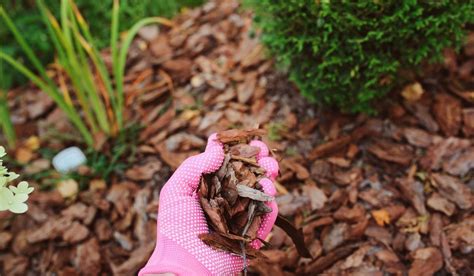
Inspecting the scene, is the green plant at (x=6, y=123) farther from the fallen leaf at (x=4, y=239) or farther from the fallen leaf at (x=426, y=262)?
the fallen leaf at (x=426, y=262)

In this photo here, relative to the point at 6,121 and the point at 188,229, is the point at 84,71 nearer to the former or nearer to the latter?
the point at 6,121

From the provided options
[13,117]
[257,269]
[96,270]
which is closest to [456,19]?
[257,269]

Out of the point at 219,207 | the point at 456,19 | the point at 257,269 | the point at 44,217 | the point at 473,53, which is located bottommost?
the point at 257,269

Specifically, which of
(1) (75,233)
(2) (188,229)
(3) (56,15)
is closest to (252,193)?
(2) (188,229)

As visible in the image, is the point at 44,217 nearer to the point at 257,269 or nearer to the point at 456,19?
the point at 257,269

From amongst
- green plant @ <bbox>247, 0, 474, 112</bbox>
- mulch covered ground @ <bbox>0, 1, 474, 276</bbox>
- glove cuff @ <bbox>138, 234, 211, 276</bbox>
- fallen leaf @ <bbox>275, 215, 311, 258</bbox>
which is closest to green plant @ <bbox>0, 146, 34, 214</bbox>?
glove cuff @ <bbox>138, 234, 211, 276</bbox>

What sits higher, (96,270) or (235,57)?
(235,57)

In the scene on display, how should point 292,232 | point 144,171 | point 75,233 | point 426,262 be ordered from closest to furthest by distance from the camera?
point 292,232, point 426,262, point 75,233, point 144,171

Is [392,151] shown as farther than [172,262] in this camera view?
Yes
